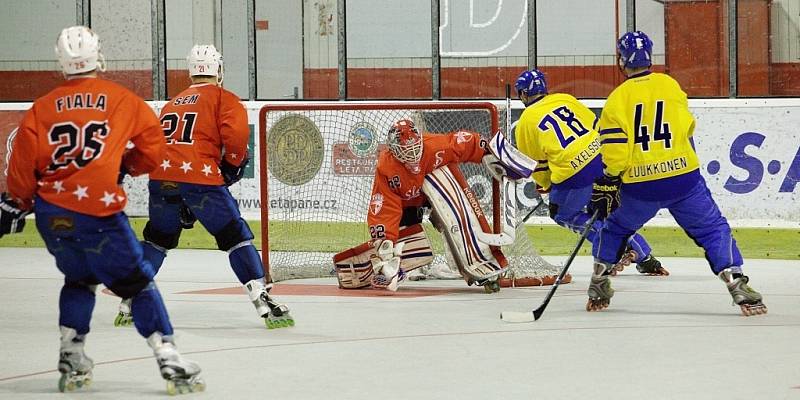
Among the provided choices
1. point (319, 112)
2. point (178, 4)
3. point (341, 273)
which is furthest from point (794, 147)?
point (178, 4)

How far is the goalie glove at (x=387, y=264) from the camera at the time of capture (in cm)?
722

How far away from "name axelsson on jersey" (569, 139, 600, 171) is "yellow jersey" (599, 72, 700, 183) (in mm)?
Answer: 1314

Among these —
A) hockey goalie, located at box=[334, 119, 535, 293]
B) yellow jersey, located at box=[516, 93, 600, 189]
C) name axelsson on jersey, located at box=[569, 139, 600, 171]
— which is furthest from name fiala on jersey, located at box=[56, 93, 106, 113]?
name axelsson on jersey, located at box=[569, 139, 600, 171]

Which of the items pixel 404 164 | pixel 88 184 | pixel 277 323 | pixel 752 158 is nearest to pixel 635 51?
pixel 404 164

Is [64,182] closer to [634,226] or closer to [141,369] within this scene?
[141,369]

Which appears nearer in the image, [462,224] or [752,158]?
Result: [462,224]

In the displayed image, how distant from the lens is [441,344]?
542cm

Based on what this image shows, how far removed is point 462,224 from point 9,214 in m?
3.44

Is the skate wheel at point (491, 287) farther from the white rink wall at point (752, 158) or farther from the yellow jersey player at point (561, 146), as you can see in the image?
the white rink wall at point (752, 158)

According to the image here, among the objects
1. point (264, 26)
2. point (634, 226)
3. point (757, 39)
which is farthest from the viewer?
point (264, 26)

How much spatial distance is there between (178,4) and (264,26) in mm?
1021

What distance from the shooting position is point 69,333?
4.50 m

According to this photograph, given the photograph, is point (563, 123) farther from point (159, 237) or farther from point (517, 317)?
point (159, 237)

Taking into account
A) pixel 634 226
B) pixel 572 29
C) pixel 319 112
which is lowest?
pixel 634 226
